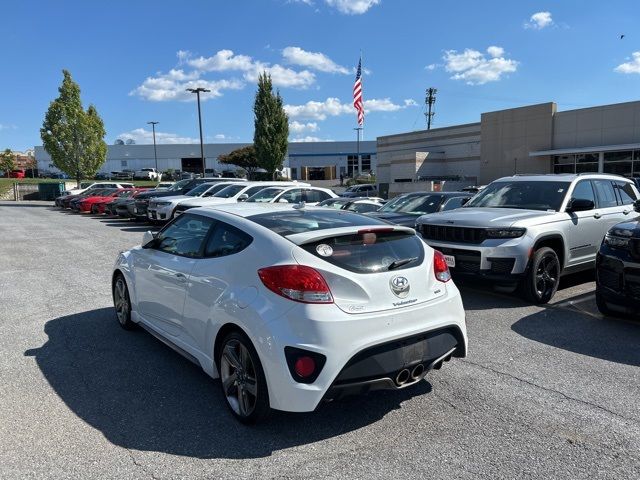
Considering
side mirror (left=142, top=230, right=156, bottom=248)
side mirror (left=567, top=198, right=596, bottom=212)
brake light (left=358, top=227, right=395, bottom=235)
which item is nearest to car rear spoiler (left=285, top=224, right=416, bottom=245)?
brake light (left=358, top=227, right=395, bottom=235)

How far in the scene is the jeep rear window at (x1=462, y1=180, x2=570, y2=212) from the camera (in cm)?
762

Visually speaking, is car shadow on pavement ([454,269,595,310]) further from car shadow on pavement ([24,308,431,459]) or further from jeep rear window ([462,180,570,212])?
car shadow on pavement ([24,308,431,459])

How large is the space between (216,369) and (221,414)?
0.32m

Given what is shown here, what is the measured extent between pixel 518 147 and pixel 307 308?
117 ft

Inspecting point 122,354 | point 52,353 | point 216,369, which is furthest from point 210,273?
point 52,353

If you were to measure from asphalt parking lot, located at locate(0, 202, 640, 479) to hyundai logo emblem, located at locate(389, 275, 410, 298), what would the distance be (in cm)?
91

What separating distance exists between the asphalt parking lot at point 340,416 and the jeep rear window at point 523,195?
91.5 inches

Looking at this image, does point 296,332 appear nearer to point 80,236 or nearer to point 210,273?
point 210,273

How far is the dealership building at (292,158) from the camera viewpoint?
284 ft

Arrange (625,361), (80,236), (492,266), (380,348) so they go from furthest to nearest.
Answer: (80,236) → (492,266) → (625,361) → (380,348)

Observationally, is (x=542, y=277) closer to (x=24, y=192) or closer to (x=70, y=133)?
(x=70, y=133)

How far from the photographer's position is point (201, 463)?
121 inches

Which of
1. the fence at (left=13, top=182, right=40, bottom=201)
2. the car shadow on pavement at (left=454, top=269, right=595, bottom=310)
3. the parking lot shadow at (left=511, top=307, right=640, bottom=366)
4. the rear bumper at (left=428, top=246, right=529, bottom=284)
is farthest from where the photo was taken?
the fence at (left=13, top=182, right=40, bottom=201)

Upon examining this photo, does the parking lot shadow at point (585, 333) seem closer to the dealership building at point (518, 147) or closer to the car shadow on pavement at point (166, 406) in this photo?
the car shadow on pavement at point (166, 406)
